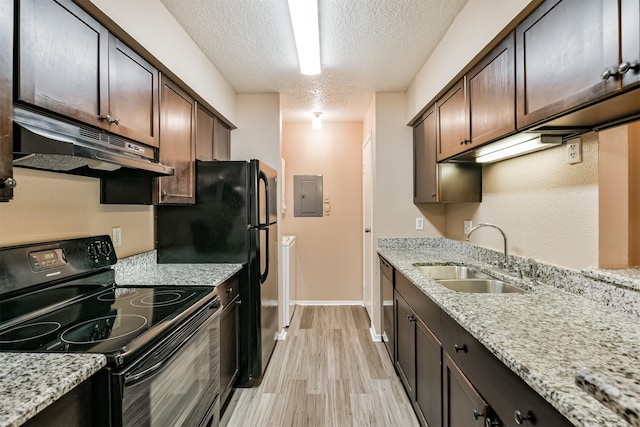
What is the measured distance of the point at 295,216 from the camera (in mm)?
4398

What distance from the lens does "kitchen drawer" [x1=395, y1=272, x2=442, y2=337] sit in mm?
1557

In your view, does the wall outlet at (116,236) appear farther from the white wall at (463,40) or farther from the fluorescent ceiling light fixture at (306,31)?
the white wall at (463,40)

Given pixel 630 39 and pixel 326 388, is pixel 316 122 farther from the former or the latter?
pixel 630 39

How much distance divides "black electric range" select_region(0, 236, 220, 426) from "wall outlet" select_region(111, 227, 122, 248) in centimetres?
15

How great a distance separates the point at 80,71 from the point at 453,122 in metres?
2.14

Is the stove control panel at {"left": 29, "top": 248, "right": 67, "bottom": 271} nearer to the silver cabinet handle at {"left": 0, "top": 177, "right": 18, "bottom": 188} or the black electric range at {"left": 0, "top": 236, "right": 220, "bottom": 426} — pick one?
the black electric range at {"left": 0, "top": 236, "right": 220, "bottom": 426}

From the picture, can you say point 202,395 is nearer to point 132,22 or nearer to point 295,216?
point 132,22

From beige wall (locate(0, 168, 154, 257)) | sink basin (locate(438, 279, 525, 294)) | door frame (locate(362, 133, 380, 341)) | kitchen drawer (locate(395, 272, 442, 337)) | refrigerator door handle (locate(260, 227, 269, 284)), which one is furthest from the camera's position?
door frame (locate(362, 133, 380, 341))

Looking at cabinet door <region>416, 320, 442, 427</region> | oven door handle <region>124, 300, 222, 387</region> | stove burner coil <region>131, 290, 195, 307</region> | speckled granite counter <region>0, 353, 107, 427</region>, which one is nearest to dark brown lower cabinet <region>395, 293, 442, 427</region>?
cabinet door <region>416, 320, 442, 427</region>

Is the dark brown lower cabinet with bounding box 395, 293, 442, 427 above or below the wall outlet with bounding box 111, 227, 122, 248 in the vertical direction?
below

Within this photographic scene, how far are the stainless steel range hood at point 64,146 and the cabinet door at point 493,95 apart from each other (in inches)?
69.9

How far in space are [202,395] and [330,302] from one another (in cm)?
297

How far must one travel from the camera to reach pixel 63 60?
1.24m

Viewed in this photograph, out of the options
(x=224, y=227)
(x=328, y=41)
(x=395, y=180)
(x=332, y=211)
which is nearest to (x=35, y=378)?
(x=224, y=227)
